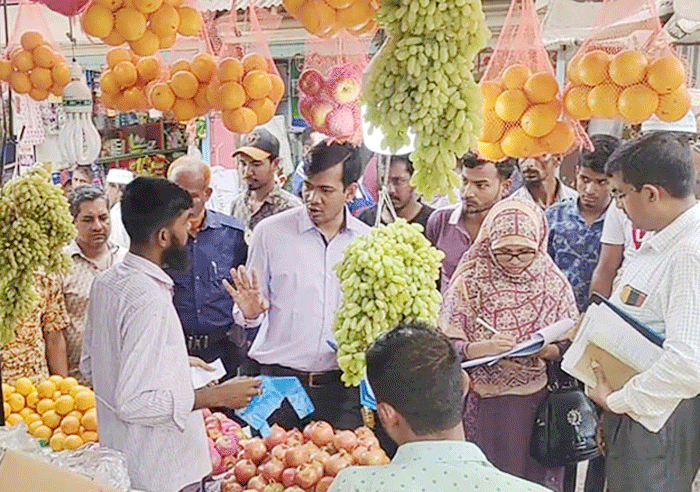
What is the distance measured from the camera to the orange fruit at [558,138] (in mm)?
2367

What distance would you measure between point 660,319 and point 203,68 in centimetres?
168

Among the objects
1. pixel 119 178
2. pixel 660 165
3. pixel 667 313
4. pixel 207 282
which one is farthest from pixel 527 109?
pixel 119 178

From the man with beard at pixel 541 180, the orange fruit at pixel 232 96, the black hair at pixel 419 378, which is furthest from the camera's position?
the man with beard at pixel 541 180

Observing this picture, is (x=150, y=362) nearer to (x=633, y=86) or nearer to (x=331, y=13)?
(x=331, y=13)

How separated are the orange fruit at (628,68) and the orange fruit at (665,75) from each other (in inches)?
1.0

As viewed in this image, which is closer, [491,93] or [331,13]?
[331,13]

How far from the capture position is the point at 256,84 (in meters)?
2.45

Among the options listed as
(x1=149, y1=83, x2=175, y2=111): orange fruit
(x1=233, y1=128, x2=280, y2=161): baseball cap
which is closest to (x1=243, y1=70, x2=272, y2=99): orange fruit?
(x1=149, y1=83, x2=175, y2=111): orange fruit

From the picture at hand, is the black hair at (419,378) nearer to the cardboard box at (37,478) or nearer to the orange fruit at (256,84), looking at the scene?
the cardboard box at (37,478)

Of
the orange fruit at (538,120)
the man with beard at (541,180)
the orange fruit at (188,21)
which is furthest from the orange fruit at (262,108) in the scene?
the man with beard at (541,180)

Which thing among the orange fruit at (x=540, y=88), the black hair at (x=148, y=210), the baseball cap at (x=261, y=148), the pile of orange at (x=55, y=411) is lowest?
the pile of orange at (x=55, y=411)

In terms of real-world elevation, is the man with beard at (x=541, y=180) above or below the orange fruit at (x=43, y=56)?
below

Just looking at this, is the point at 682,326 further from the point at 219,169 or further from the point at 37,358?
the point at 219,169

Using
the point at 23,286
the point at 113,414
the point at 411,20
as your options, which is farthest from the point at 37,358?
the point at 411,20
